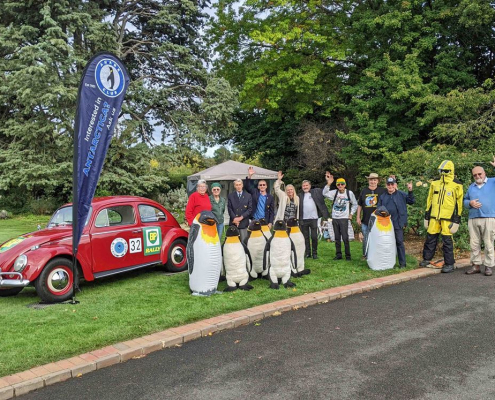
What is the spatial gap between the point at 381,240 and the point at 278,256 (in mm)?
2458

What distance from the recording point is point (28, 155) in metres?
19.9

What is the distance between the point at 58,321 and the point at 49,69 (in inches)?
608

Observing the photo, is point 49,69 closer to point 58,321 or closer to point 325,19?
point 325,19

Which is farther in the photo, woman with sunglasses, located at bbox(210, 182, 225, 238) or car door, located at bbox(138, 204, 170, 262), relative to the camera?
woman with sunglasses, located at bbox(210, 182, 225, 238)

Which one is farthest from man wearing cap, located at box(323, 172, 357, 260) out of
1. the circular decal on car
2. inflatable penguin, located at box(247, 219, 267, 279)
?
the circular decal on car

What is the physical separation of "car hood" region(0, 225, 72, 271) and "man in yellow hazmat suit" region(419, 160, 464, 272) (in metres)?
6.86

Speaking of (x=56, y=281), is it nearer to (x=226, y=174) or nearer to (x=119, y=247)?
(x=119, y=247)

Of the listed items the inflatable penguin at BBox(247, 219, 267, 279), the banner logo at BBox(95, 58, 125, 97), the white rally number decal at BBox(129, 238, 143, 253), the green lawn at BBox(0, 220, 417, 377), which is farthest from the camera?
the white rally number decal at BBox(129, 238, 143, 253)

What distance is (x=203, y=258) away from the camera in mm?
6727

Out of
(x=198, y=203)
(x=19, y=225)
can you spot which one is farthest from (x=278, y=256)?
(x=19, y=225)

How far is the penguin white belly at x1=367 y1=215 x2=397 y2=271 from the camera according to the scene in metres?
8.33

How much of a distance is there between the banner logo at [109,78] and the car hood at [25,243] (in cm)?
246

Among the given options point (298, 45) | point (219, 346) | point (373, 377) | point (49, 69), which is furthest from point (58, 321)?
point (298, 45)

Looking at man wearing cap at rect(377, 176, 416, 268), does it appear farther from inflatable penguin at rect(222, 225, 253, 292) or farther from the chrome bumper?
the chrome bumper
